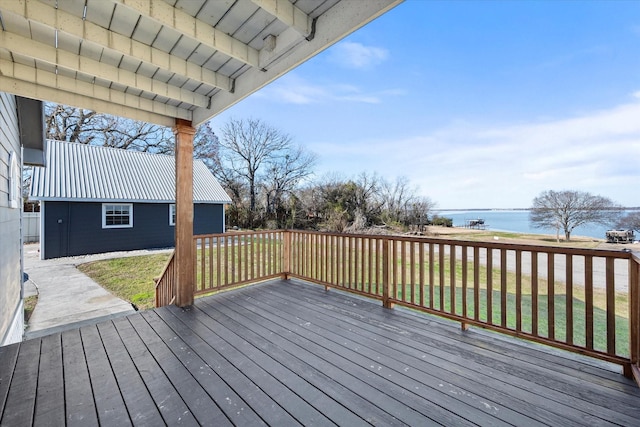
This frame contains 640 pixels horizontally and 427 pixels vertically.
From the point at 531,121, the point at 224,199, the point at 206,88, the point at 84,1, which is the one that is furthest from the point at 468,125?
the point at 84,1

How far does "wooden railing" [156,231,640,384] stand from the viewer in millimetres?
2004

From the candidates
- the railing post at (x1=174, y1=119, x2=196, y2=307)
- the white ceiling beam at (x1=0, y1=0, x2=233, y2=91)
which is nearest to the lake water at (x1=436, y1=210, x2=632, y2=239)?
the railing post at (x1=174, y1=119, x2=196, y2=307)

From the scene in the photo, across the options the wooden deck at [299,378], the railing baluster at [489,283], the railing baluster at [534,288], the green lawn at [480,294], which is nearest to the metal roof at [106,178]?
the green lawn at [480,294]

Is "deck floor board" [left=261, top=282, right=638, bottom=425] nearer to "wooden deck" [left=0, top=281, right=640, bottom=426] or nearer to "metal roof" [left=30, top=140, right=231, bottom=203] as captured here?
"wooden deck" [left=0, top=281, right=640, bottom=426]

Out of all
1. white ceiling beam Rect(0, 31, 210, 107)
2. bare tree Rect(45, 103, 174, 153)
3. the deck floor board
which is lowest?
the deck floor board

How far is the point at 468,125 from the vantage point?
518 inches

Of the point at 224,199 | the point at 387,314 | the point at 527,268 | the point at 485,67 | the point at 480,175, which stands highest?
the point at 485,67

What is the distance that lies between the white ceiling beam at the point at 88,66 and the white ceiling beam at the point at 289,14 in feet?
5.39

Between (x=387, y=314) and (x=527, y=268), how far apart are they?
831 centimetres

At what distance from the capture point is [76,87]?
8.45ft

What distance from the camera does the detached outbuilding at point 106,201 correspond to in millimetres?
9188

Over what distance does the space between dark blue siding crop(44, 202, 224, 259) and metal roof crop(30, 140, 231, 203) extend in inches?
16.7

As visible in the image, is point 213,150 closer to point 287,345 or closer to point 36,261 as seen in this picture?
point 36,261

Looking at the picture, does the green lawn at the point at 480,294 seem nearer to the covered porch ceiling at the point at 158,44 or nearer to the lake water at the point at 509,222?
the covered porch ceiling at the point at 158,44
